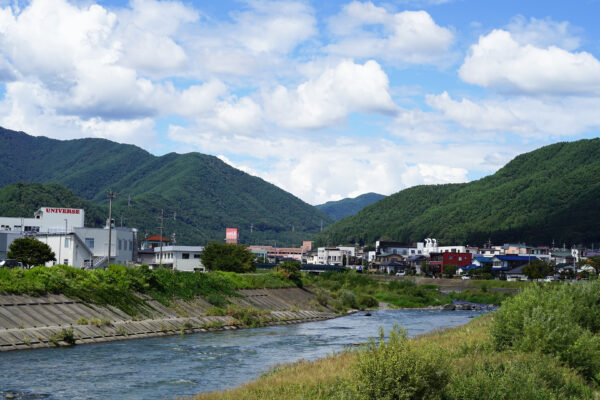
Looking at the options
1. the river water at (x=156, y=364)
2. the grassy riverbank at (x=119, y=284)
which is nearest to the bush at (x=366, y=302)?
the grassy riverbank at (x=119, y=284)

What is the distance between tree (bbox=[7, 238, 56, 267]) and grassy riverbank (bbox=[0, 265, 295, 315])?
21.9 metres

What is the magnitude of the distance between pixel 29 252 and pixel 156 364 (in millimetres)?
47233

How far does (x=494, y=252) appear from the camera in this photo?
192750 mm

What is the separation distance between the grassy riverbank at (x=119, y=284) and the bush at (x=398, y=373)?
34.6m

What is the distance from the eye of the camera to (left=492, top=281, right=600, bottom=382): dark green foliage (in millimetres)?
24094

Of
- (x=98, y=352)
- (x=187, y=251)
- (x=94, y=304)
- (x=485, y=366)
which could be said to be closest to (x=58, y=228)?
(x=187, y=251)

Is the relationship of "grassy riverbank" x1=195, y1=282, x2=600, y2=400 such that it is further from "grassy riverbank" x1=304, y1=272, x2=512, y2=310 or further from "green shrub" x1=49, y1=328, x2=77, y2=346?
"grassy riverbank" x1=304, y1=272, x2=512, y2=310

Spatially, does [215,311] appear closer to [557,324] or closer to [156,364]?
[156,364]

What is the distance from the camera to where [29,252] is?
74.2 metres

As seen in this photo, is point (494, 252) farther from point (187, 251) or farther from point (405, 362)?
point (405, 362)

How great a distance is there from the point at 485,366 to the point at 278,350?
71.8 ft

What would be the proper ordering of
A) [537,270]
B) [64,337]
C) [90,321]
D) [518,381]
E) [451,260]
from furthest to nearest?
[451,260]
[537,270]
[90,321]
[64,337]
[518,381]

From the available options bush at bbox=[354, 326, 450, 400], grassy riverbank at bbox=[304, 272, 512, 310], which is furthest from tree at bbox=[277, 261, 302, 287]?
bush at bbox=[354, 326, 450, 400]

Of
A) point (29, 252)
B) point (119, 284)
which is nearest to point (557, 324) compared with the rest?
point (119, 284)
